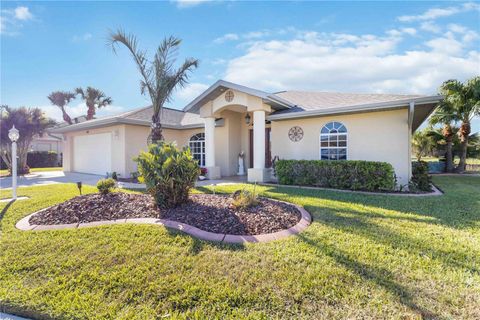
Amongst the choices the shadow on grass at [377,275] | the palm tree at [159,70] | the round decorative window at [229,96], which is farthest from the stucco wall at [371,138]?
the shadow on grass at [377,275]

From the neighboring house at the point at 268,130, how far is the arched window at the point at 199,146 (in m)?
0.07

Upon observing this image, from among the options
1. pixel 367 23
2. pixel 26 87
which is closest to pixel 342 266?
pixel 367 23

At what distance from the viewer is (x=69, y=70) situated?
1312 centimetres

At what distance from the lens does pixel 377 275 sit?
3.45 m

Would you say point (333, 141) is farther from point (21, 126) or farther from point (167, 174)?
point (21, 126)

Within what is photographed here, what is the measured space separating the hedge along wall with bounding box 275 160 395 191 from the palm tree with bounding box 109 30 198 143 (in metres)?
6.58

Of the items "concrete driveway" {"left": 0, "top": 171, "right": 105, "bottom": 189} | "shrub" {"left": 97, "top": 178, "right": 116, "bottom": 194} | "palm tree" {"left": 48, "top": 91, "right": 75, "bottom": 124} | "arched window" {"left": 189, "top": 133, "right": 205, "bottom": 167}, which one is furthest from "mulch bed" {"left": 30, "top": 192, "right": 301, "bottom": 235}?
"palm tree" {"left": 48, "top": 91, "right": 75, "bottom": 124}

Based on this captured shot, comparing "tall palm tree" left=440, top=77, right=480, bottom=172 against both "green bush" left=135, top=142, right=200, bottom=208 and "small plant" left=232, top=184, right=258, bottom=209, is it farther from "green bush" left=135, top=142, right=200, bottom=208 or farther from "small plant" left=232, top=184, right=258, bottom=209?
"green bush" left=135, top=142, right=200, bottom=208

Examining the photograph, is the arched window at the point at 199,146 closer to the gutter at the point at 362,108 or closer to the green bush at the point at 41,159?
the gutter at the point at 362,108

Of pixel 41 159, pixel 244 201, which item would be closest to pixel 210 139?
pixel 244 201

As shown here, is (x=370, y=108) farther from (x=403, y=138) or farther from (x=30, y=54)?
(x=30, y=54)

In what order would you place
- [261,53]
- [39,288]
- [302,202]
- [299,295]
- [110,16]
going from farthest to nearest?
[261,53] → [110,16] → [302,202] → [39,288] → [299,295]

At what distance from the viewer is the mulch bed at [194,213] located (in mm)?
→ 5371

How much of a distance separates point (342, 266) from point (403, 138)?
943 centimetres
